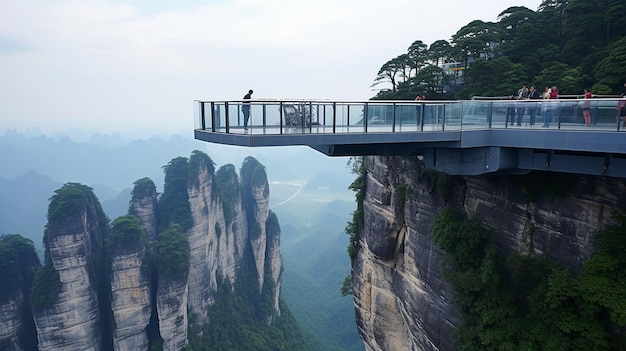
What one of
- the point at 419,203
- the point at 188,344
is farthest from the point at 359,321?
the point at 188,344

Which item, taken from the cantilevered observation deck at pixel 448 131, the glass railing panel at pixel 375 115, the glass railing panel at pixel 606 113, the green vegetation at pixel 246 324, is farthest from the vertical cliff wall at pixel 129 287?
the glass railing panel at pixel 606 113

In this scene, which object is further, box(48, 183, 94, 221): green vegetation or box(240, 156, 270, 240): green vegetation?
box(240, 156, 270, 240): green vegetation

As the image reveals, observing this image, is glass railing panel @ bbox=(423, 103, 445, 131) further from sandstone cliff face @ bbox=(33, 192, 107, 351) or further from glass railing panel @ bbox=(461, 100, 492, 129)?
sandstone cliff face @ bbox=(33, 192, 107, 351)

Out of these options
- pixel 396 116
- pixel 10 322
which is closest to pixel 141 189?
pixel 10 322

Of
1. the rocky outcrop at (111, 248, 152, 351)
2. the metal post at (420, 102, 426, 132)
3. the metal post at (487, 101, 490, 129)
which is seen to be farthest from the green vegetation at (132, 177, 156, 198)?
the metal post at (487, 101, 490, 129)

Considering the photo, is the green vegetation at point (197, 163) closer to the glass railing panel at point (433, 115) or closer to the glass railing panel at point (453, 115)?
the glass railing panel at point (433, 115)
